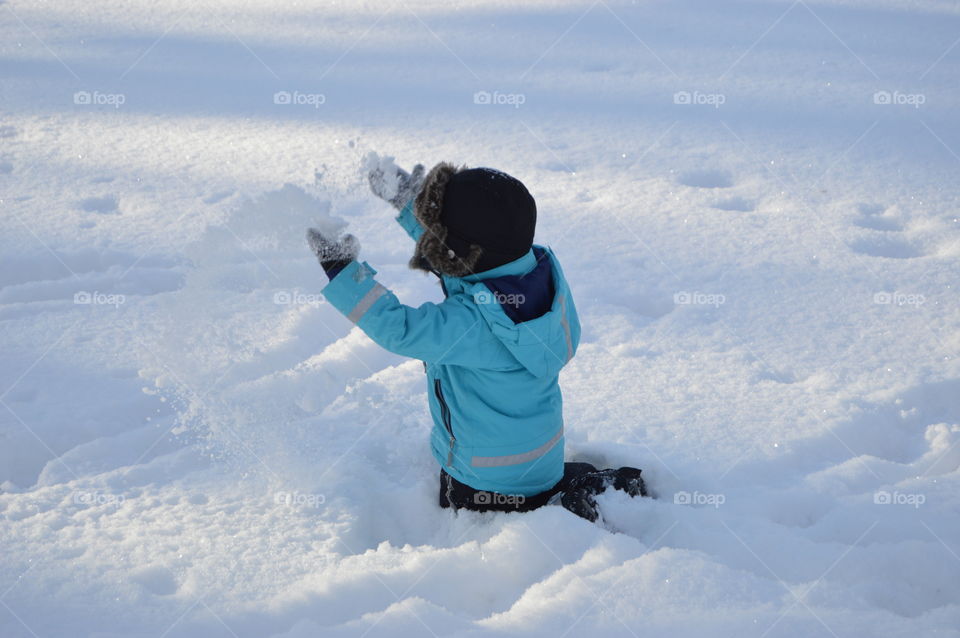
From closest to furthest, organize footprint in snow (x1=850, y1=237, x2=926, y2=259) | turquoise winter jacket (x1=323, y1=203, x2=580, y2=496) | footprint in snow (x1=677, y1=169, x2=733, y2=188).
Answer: turquoise winter jacket (x1=323, y1=203, x2=580, y2=496) < footprint in snow (x1=850, y1=237, x2=926, y2=259) < footprint in snow (x1=677, y1=169, x2=733, y2=188)

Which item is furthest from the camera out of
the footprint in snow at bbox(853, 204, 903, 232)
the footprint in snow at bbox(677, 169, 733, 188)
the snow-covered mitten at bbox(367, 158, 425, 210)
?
the footprint in snow at bbox(677, 169, 733, 188)

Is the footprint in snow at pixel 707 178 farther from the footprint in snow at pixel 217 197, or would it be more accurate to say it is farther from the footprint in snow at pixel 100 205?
the footprint in snow at pixel 100 205

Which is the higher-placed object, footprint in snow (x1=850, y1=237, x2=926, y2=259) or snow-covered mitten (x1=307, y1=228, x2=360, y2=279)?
snow-covered mitten (x1=307, y1=228, x2=360, y2=279)

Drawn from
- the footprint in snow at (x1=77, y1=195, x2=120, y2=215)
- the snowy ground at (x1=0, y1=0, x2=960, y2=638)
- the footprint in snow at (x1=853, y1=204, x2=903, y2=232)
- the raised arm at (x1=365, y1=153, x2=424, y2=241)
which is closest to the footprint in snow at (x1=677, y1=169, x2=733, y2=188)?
the snowy ground at (x1=0, y1=0, x2=960, y2=638)

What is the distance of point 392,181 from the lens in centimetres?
224

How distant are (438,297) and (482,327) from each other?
5.30 ft

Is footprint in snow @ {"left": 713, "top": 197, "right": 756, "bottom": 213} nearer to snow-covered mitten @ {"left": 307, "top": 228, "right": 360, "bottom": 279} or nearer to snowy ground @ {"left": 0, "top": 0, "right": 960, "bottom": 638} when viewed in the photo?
snowy ground @ {"left": 0, "top": 0, "right": 960, "bottom": 638}

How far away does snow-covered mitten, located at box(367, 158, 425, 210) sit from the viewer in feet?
7.31

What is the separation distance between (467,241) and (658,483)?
1.08 meters

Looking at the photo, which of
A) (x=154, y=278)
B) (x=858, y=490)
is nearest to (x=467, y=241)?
(x=858, y=490)

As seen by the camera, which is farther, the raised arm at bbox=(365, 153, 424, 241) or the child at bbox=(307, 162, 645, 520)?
the raised arm at bbox=(365, 153, 424, 241)

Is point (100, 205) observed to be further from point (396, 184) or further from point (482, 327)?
point (482, 327)

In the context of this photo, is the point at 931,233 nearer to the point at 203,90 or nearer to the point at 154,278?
the point at 154,278

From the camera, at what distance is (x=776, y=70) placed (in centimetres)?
594
